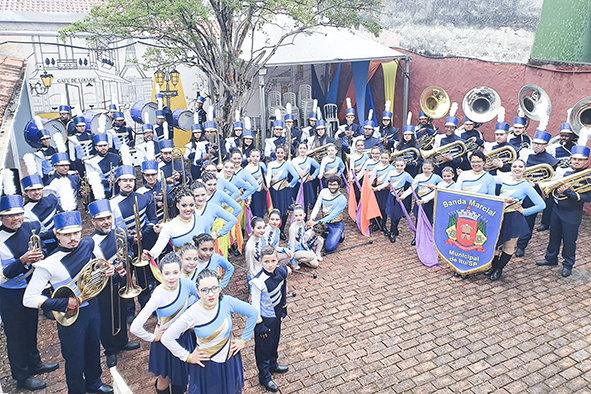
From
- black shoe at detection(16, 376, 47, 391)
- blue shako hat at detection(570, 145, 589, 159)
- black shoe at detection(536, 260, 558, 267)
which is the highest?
blue shako hat at detection(570, 145, 589, 159)

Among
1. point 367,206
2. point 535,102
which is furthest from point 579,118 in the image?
point 367,206

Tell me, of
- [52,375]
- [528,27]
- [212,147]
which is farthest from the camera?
[528,27]

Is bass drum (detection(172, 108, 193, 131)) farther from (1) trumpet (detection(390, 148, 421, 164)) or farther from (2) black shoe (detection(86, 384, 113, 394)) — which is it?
(2) black shoe (detection(86, 384, 113, 394))

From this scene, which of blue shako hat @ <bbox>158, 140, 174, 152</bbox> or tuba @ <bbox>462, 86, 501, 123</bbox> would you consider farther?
tuba @ <bbox>462, 86, 501, 123</bbox>

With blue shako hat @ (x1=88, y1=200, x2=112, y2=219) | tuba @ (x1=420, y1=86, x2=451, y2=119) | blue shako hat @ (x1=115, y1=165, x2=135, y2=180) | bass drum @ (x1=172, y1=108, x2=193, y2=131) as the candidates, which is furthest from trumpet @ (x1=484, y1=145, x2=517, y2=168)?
bass drum @ (x1=172, y1=108, x2=193, y2=131)

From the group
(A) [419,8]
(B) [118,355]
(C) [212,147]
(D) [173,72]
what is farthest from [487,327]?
(D) [173,72]

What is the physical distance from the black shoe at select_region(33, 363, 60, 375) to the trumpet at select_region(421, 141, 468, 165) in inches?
307

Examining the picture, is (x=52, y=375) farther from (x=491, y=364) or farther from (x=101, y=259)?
(x=491, y=364)

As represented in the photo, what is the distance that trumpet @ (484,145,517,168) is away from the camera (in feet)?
30.1

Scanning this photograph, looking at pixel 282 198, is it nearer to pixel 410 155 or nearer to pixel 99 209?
A: pixel 410 155

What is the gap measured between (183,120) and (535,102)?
9550 mm

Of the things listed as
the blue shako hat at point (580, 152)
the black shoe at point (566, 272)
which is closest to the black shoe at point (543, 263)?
the black shoe at point (566, 272)

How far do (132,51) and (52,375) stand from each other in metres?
14.7

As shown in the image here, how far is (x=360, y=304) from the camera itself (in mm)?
7359
